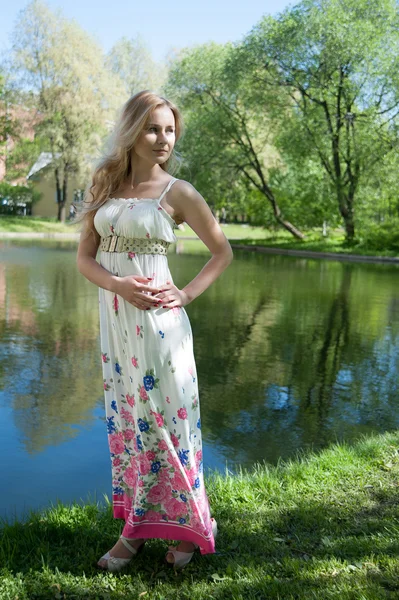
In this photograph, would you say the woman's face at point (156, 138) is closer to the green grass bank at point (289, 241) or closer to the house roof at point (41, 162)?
the green grass bank at point (289, 241)

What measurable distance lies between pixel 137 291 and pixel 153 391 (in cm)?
40

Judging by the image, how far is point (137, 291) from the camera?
258 centimetres

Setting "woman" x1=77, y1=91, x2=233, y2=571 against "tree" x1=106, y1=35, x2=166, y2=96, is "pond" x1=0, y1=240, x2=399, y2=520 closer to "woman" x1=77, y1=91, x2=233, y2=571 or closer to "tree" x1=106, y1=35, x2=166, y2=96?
"woman" x1=77, y1=91, x2=233, y2=571

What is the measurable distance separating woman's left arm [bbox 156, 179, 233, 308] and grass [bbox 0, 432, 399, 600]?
1.10m

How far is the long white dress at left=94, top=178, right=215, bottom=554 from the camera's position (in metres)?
2.61

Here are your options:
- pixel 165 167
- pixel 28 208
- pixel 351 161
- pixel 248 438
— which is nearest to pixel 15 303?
pixel 248 438

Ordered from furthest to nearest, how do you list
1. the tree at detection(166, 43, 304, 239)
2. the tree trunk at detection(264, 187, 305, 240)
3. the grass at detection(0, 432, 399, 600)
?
the tree trunk at detection(264, 187, 305, 240), the tree at detection(166, 43, 304, 239), the grass at detection(0, 432, 399, 600)

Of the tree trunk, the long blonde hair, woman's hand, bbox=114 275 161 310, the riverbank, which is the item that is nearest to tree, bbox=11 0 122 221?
the riverbank

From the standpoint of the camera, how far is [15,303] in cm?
1105

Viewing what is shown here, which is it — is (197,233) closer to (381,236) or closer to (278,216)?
(381,236)

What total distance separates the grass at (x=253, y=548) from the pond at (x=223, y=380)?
716 mm

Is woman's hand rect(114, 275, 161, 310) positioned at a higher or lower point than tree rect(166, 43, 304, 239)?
lower

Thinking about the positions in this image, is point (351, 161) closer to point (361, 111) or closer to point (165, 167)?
point (361, 111)

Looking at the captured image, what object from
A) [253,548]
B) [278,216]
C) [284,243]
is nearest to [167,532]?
[253,548]
